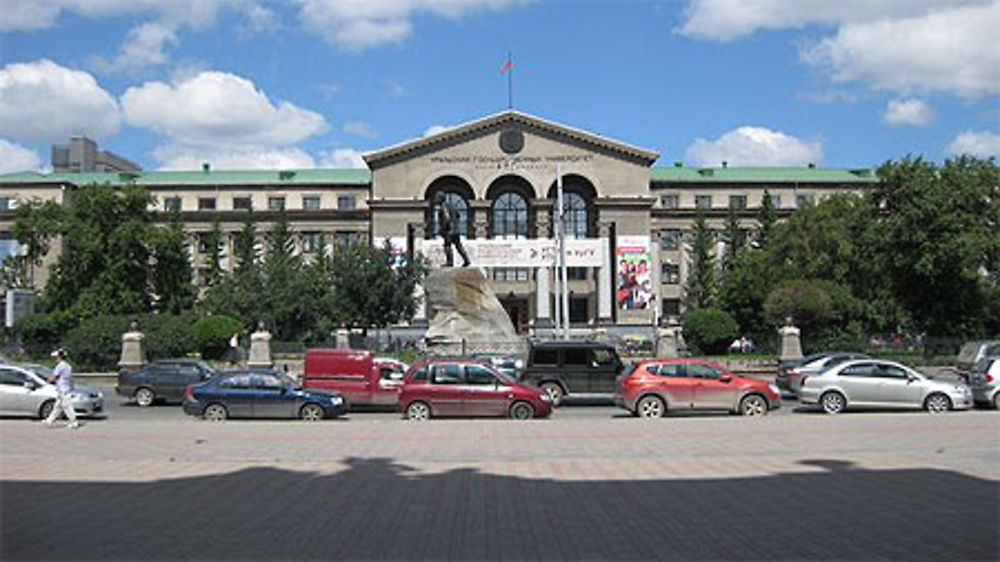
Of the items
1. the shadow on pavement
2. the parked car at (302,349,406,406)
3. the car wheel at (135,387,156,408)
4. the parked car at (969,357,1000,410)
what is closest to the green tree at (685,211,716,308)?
the parked car at (969,357,1000,410)

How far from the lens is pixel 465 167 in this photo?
9506cm

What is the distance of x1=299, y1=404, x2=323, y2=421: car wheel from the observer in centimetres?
2425

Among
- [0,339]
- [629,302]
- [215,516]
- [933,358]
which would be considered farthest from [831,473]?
[629,302]

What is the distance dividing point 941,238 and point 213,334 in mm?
38741

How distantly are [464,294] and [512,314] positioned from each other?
55.2 metres

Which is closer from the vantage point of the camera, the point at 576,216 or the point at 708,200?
the point at 576,216

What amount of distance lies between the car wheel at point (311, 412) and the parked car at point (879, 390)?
41.3ft

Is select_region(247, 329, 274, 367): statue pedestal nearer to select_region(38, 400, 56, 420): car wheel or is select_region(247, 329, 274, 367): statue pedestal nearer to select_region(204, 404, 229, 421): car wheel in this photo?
select_region(38, 400, 56, 420): car wheel

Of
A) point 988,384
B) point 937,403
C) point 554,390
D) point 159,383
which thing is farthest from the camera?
point 159,383

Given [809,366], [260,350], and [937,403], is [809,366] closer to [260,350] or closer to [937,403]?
[937,403]

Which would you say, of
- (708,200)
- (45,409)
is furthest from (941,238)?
(708,200)

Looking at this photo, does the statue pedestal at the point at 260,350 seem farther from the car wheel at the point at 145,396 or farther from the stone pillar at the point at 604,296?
the stone pillar at the point at 604,296

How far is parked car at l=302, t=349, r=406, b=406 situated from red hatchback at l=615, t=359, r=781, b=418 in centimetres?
709

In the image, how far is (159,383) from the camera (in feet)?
102
